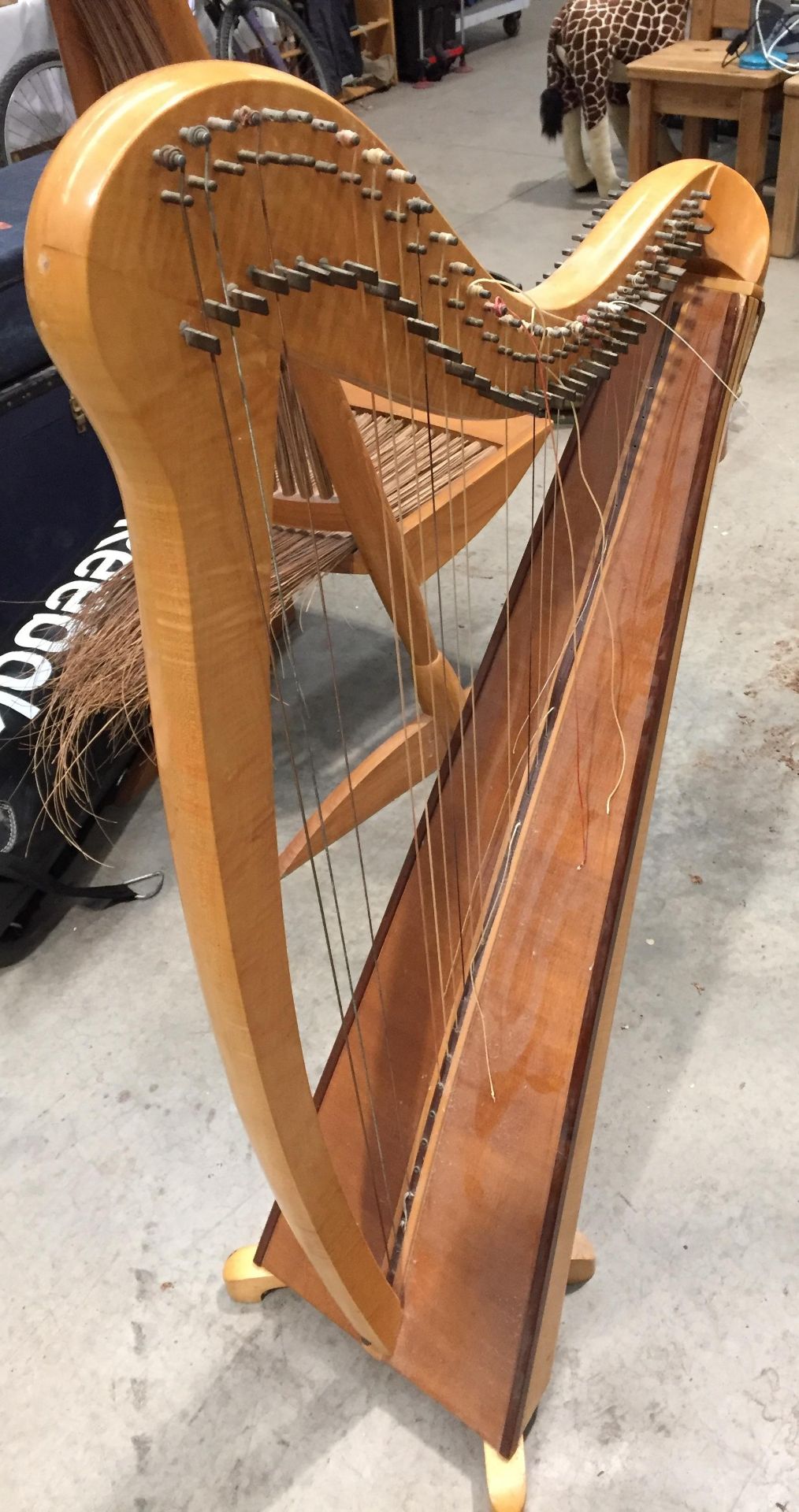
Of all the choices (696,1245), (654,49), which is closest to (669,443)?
(696,1245)

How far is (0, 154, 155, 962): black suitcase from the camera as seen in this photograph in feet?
4.99

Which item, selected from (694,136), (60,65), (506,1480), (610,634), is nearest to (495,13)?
(694,136)

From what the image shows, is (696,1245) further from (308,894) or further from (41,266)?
(41,266)

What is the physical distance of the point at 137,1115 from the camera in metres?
1.38

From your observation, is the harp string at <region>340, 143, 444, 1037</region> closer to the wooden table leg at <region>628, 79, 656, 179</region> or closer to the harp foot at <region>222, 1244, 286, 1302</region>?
the harp foot at <region>222, 1244, 286, 1302</region>

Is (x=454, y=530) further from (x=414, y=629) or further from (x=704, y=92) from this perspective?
(x=704, y=92)

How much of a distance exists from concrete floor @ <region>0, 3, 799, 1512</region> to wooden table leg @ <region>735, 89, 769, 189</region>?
2001mm

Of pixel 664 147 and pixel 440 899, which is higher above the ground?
pixel 664 147

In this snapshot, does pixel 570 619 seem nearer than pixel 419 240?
No

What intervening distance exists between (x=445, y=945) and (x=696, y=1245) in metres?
0.43

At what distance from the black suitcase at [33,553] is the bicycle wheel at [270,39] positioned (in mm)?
2077

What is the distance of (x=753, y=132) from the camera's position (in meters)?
3.08

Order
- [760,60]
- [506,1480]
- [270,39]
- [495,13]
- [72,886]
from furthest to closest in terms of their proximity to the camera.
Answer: [495,13], [270,39], [760,60], [72,886], [506,1480]

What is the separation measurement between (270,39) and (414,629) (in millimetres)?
3422
